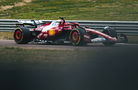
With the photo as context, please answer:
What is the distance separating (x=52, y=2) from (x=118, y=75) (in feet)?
68.9

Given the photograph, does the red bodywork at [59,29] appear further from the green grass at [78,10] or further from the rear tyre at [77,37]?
the green grass at [78,10]

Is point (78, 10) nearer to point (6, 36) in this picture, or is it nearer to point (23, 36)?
point (6, 36)

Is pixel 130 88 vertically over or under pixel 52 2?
under

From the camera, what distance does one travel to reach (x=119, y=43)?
15.8 meters

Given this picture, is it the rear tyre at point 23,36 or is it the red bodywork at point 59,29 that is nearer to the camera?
the red bodywork at point 59,29

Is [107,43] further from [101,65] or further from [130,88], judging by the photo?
[130,88]

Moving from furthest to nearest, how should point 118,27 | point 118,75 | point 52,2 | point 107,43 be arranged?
point 52,2 < point 118,27 < point 107,43 < point 118,75

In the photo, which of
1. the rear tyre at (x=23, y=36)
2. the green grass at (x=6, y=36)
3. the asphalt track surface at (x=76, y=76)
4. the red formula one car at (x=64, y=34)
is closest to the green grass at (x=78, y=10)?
the green grass at (x=6, y=36)

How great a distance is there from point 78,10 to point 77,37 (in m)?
10.3

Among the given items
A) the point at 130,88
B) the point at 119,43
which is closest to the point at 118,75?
the point at 130,88

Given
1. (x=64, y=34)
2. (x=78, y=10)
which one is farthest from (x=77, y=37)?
(x=78, y=10)

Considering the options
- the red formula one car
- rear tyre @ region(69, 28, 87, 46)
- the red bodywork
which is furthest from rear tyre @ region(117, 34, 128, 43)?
rear tyre @ region(69, 28, 87, 46)

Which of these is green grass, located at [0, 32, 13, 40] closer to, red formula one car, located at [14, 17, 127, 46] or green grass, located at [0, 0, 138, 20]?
red formula one car, located at [14, 17, 127, 46]

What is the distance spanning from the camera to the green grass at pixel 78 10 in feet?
73.0
